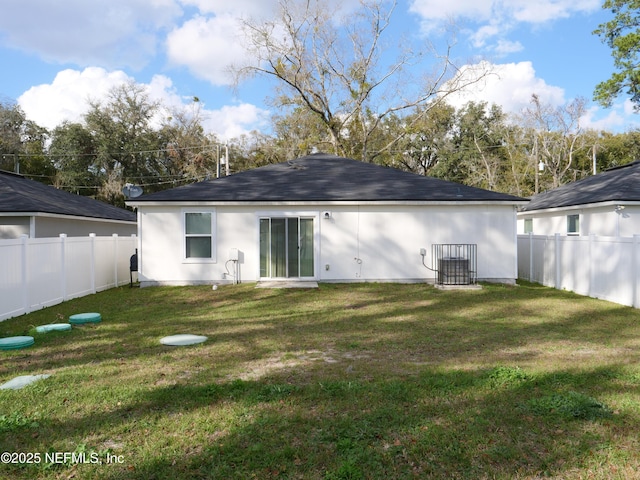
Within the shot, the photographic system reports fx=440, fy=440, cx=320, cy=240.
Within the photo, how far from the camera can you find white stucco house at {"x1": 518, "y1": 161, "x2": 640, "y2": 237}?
1286 cm

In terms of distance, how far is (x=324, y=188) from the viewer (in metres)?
13.6

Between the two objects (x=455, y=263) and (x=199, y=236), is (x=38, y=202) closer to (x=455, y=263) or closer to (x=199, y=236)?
(x=199, y=236)

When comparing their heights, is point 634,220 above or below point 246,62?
below

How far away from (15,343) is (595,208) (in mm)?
15373

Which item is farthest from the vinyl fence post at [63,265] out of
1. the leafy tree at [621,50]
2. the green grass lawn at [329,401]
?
the leafy tree at [621,50]

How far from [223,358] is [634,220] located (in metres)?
12.9

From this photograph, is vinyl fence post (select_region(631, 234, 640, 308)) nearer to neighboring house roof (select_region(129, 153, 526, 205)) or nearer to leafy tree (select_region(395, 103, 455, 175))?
neighboring house roof (select_region(129, 153, 526, 205))

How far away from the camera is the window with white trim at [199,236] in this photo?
1302 centimetres

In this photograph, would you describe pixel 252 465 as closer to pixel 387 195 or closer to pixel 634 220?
pixel 387 195

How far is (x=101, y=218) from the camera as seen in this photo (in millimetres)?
16141

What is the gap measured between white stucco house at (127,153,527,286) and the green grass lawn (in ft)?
17.1

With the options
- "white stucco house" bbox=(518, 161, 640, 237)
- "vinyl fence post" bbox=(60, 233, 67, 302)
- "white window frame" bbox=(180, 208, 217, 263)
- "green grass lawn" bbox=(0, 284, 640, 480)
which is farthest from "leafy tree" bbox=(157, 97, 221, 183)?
"green grass lawn" bbox=(0, 284, 640, 480)

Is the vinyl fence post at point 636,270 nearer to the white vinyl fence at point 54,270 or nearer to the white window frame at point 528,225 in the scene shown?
the white window frame at point 528,225

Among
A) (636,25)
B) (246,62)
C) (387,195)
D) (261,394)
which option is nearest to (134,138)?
(246,62)
